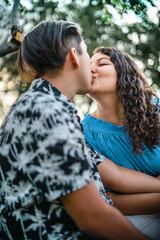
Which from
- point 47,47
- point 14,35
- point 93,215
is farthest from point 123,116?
point 14,35

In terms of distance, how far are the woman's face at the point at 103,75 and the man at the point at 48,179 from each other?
1.24 m

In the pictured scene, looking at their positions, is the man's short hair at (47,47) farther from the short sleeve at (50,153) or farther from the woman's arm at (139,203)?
the woman's arm at (139,203)

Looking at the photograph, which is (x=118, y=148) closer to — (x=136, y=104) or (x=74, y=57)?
(x=136, y=104)

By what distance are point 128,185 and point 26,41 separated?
1.47m

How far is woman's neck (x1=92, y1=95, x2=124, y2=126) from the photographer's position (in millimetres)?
2627

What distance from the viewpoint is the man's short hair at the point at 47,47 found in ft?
4.69

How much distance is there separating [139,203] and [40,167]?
1257 millimetres

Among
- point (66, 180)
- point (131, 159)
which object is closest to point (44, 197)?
point (66, 180)

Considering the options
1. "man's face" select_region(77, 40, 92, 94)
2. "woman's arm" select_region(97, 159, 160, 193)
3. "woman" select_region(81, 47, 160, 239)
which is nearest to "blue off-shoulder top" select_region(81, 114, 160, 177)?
"woman" select_region(81, 47, 160, 239)

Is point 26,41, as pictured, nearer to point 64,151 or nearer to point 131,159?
point 64,151

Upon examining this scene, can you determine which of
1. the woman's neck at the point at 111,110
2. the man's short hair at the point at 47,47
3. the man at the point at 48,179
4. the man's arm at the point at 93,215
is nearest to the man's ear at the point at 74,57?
the man's short hair at the point at 47,47

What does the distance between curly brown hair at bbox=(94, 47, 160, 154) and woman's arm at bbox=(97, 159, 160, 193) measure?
318 millimetres

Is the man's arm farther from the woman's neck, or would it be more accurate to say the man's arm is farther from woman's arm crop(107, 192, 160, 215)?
the woman's neck

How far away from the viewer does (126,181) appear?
2.06m
